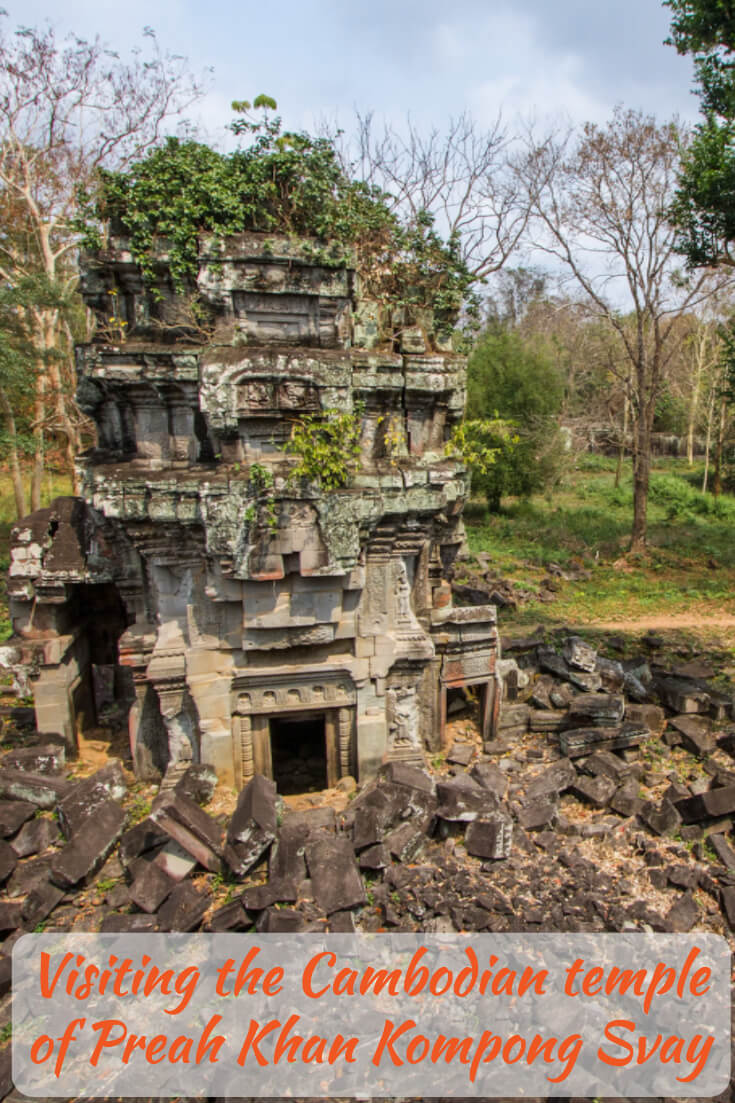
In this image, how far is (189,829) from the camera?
604 cm

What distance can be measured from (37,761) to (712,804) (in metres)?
7.41

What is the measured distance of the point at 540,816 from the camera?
686cm

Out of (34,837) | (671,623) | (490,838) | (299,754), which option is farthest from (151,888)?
(671,623)

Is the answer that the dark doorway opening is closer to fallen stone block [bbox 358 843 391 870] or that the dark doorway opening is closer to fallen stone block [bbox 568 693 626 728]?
fallen stone block [bbox 358 843 391 870]

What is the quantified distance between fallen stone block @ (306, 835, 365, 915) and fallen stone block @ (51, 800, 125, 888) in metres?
1.95

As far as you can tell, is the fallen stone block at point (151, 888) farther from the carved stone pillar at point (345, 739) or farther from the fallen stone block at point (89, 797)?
the carved stone pillar at point (345, 739)

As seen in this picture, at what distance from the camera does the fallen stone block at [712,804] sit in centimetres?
658

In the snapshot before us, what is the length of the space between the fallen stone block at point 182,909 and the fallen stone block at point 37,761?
9.09 feet

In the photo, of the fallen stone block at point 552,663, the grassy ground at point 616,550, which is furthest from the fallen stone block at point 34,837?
the grassy ground at point 616,550

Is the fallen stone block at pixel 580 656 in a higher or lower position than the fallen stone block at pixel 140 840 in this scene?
higher

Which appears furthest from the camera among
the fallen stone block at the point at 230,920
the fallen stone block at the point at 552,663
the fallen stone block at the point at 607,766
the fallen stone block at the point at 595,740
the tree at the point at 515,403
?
the tree at the point at 515,403

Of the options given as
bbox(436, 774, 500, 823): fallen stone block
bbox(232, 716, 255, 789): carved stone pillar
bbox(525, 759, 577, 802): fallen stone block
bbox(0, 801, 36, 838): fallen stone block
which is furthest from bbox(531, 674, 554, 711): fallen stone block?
bbox(0, 801, 36, 838): fallen stone block

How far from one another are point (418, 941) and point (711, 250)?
14.0 meters

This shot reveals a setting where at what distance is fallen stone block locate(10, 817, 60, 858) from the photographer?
6.62m
